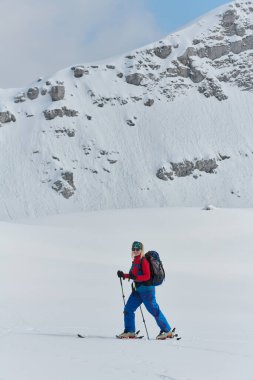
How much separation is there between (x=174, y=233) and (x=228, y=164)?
81922 millimetres

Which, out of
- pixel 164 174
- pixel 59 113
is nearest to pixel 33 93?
pixel 59 113

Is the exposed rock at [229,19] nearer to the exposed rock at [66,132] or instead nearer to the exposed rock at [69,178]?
the exposed rock at [66,132]

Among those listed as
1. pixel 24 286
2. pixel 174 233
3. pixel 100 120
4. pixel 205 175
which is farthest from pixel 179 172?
pixel 24 286

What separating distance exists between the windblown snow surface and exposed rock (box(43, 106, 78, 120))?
284ft

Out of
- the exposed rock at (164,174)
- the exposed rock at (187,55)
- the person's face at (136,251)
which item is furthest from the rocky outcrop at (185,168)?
the person's face at (136,251)

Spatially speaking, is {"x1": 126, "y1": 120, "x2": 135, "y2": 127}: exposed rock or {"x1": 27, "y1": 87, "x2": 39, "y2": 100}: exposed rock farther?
{"x1": 27, "y1": 87, "x2": 39, "y2": 100}: exposed rock

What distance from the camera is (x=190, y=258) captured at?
907 inches

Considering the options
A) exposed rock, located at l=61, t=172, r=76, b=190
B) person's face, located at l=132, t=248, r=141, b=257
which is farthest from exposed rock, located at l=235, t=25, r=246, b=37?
person's face, located at l=132, t=248, r=141, b=257

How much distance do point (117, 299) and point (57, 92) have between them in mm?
114141

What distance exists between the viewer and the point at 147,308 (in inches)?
332

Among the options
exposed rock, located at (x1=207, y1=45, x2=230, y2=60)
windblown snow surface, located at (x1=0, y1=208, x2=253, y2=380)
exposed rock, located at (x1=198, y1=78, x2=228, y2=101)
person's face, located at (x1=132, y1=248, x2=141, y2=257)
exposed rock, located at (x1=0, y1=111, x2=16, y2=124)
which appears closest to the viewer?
windblown snow surface, located at (x1=0, y1=208, x2=253, y2=380)

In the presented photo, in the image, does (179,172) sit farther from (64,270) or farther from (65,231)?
(64,270)

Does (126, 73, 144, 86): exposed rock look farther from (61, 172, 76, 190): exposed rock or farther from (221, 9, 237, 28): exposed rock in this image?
(61, 172, 76, 190): exposed rock

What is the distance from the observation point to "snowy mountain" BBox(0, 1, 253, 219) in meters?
102
